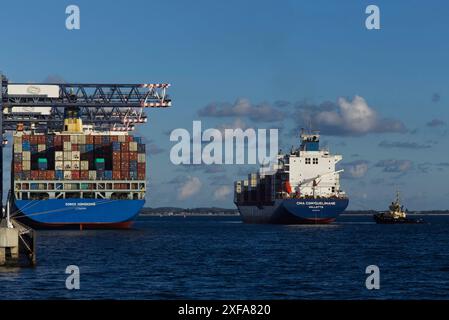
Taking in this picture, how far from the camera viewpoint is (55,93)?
115 meters

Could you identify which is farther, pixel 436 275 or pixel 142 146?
pixel 142 146

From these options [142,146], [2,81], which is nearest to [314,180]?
[142,146]

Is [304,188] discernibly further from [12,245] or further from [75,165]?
[12,245]

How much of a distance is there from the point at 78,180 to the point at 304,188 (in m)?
47.6

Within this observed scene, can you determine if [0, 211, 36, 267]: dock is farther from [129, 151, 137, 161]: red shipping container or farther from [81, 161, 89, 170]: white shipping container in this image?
[129, 151, 137, 161]: red shipping container

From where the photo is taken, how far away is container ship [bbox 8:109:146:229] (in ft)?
350

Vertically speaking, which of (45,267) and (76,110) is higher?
(76,110)

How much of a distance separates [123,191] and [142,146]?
21.6 ft

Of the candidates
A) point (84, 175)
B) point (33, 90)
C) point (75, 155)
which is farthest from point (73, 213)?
point (33, 90)

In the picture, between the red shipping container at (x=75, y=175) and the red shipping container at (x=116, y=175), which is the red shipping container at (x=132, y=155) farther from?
the red shipping container at (x=75, y=175)

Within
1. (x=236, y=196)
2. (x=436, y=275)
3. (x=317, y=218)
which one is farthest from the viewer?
(x=236, y=196)

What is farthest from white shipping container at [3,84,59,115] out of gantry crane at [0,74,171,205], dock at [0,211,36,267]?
dock at [0,211,36,267]

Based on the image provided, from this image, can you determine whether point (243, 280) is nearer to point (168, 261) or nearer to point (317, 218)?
point (168, 261)
